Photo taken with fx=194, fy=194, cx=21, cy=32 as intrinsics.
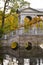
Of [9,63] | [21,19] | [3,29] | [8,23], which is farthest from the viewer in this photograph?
[21,19]

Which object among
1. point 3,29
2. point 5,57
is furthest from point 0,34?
point 5,57

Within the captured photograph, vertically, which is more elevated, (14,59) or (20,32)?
(20,32)

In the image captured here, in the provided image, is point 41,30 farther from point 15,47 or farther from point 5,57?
point 5,57

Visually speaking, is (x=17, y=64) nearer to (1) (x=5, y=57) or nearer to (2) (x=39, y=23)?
(1) (x=5, y=57)

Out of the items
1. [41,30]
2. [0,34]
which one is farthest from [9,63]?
[41,30]

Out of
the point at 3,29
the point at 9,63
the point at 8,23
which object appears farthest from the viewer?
the point at 9,63

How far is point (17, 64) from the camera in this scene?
2.88 meters

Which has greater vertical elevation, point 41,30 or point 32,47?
point 41,30

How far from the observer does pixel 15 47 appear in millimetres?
3080

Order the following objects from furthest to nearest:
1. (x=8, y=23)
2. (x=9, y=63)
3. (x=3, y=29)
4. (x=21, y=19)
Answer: (x=21, y=19) < (x=9, y=63) < (x=8, y=23) < (x=3, y=29)

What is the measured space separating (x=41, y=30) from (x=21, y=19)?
1.22 ft

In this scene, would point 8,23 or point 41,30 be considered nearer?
point 8,23

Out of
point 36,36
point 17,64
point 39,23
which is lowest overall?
point 17,64

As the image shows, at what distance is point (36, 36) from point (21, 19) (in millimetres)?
368
